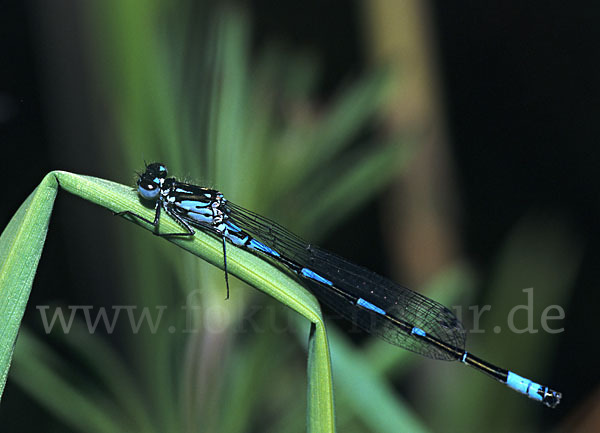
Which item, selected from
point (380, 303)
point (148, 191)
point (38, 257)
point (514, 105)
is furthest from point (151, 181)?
point (514, 105)

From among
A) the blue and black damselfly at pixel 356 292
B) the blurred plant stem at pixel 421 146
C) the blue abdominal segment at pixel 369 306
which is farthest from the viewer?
the blurred plant stem at pixel 421 146

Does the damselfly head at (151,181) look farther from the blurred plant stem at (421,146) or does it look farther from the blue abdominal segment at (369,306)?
the blurred plant stem at (421,146)

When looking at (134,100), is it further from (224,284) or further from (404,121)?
(404,121)

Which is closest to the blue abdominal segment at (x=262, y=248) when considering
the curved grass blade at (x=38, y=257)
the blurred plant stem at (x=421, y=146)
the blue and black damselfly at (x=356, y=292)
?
the blue and black damselfly at (x=356, y=292)

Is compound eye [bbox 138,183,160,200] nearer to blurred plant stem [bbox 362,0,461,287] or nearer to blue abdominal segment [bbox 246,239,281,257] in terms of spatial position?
blue abdominal segment [bbox 246,239,281,257]

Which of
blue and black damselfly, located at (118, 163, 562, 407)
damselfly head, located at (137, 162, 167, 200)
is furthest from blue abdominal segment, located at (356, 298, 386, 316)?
damselfly head, located at (137, 162, 167, 200)
